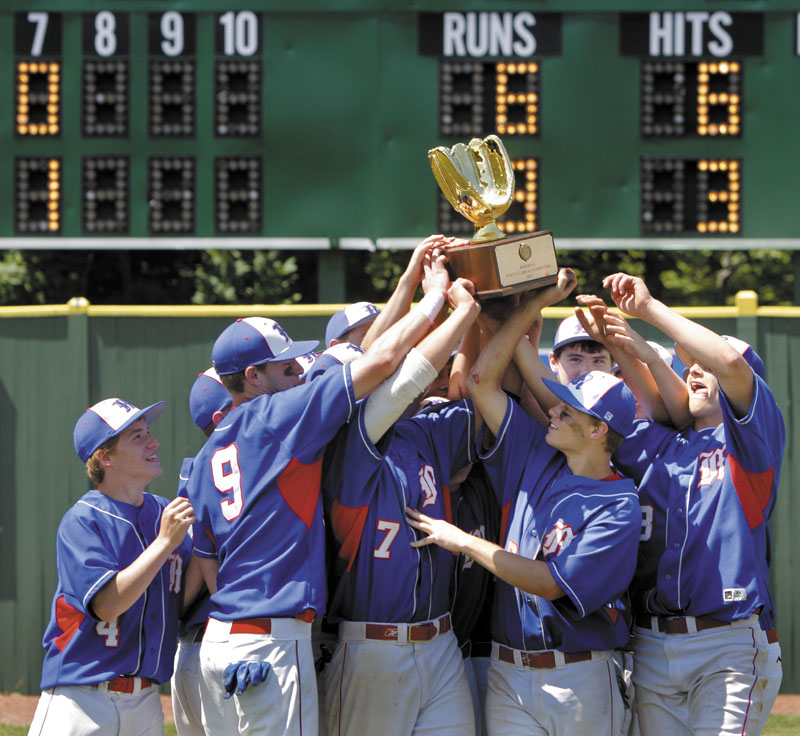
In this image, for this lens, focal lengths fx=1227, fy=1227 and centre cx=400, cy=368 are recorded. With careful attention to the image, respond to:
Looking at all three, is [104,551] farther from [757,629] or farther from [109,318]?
[109,318]

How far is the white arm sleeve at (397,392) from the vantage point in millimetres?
3859

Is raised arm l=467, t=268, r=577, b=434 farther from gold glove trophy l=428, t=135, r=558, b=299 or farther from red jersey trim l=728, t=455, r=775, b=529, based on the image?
red jersey trim l=728, t=455, r=775, b=529

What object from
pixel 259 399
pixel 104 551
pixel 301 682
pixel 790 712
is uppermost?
pixel 259 399

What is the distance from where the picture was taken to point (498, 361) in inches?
162

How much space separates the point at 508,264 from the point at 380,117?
4.62 meters

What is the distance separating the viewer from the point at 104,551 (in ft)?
13.2

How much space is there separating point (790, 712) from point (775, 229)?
127 inches

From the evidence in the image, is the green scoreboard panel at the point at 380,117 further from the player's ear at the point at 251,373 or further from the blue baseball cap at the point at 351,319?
the player's ear at the point at 251,373

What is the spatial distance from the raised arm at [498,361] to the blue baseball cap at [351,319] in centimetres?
108

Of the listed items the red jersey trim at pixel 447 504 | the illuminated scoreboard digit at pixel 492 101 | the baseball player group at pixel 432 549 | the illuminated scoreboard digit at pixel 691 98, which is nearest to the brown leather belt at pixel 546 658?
the baseball player group at pixel 432 549

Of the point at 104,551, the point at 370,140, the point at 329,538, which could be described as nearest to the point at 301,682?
the point at 329,538

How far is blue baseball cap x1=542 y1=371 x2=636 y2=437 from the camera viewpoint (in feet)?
12.9

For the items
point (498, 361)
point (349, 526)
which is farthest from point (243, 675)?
point (498, 361)

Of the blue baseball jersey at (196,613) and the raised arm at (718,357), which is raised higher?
the raised arm at (718,357)
